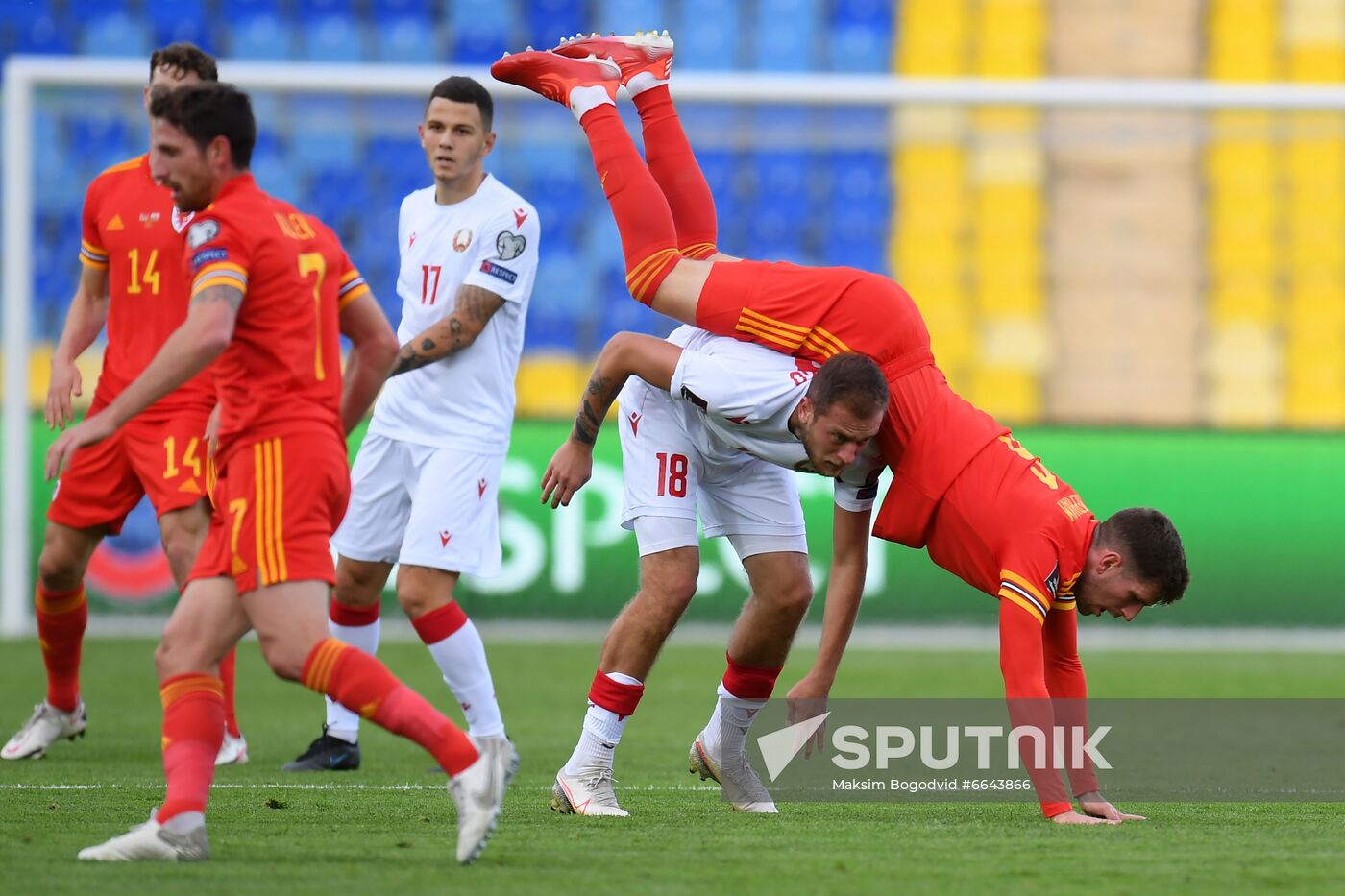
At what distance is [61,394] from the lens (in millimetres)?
6113

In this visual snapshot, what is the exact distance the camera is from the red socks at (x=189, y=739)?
3990mm

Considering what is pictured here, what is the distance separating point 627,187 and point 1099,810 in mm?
2439

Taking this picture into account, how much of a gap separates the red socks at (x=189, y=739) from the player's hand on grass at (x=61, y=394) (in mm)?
2272

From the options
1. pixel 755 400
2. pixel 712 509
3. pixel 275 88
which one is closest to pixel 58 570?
pixel 712 509

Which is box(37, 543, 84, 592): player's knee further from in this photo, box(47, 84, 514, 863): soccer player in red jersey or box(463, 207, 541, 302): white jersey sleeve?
box(47, 84, 514, 863): soccer player in red jersey

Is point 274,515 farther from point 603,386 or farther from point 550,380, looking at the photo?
point 550,380

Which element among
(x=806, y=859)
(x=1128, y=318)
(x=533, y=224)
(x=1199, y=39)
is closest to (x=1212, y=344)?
(x=1128, y=318)

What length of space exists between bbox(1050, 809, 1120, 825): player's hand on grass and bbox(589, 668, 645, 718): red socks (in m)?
1.25

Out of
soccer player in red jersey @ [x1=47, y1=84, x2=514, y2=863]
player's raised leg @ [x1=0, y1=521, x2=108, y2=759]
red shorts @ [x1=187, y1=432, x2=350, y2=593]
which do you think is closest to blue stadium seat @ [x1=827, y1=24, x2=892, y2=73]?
player's raised leg @ [x1=0, y1=521, x2=108, y2=759]

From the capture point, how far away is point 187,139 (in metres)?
4.06

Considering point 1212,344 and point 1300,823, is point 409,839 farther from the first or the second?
point 1212,344

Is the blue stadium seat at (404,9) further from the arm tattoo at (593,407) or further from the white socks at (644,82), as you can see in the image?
the arm tattoo at (593,407)

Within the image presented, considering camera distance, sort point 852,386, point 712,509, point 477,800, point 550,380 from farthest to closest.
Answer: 1. point 550,380
2. point 712,509
3. point 852,386
4. point 477,800

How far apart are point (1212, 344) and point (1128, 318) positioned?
66 cm
